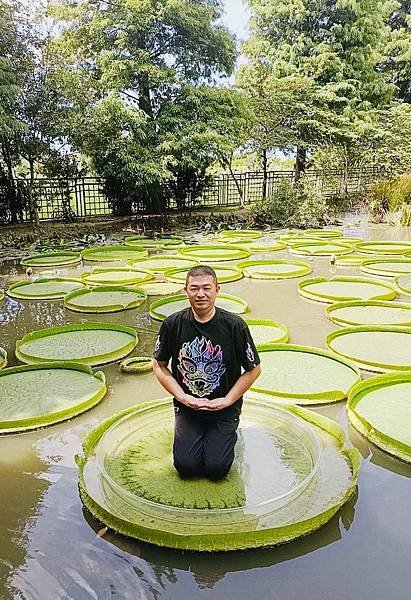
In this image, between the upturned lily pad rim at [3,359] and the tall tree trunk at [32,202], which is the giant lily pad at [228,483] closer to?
the upturned lily pad rim at [3,359]

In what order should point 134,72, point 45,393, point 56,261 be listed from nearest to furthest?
point 45,393, point 56,261, point 134,72

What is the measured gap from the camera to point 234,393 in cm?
220

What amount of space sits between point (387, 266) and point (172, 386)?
18.0ft

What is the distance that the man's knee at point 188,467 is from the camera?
2.18 m

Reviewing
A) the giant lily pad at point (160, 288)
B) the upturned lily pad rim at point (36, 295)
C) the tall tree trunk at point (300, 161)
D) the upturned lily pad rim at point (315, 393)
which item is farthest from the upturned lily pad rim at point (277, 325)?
the tall tree trunk at point (300, 161)

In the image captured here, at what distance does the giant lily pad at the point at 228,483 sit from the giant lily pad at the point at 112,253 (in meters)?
5.50

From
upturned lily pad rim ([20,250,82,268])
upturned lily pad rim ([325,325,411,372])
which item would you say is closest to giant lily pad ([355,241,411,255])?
upturned lily pad rim ([325,325,411,372])

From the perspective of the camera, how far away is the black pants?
2.18m

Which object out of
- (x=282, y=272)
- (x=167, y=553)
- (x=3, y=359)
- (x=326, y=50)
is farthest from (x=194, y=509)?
(x=326, y=50)

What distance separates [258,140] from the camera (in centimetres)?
1403

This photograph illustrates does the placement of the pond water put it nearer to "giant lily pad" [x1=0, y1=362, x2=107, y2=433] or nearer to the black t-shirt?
"giant lily pad" [x1=0, y1=362, x2=107, y2=433]

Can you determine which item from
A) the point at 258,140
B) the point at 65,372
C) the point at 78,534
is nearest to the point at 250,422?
the point at 78,534

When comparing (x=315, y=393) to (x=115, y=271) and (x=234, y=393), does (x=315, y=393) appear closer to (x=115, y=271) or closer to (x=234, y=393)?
(x=234, y=393)

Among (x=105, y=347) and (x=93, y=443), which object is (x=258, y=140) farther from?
(x=93, y=443)
